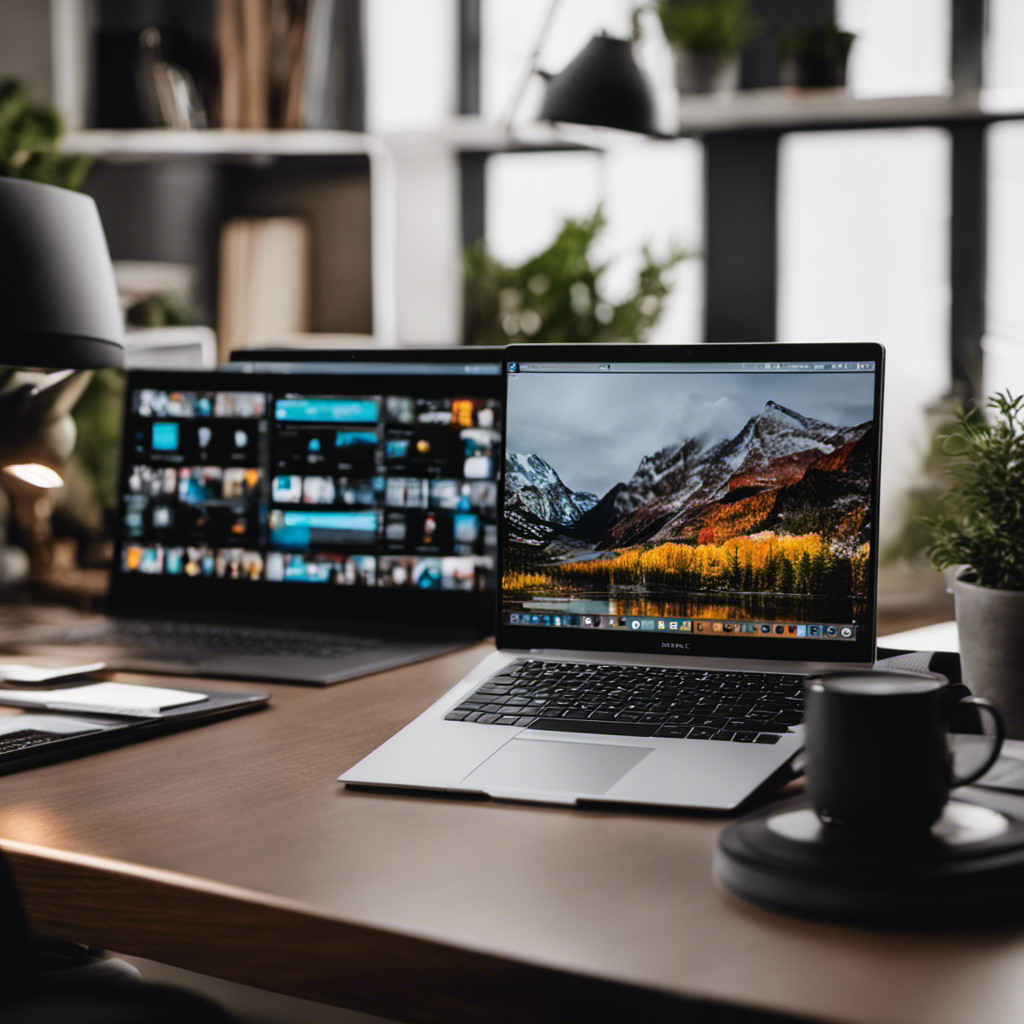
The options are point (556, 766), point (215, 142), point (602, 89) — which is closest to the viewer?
point (556, 766)

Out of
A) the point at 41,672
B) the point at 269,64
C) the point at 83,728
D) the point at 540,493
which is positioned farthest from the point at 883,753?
the point at 269,64

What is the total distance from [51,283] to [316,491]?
A: 40cm

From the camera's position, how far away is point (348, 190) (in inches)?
143

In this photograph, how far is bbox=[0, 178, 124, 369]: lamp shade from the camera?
1.29m

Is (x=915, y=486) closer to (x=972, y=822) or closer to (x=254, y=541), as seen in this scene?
(x=254, y=541)

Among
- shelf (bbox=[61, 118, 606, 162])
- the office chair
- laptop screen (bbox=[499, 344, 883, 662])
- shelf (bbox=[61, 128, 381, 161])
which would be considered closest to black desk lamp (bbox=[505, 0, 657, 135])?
shelf (bbox=[61, 118, 606, 162])

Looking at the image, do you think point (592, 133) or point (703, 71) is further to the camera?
point (703, 71)

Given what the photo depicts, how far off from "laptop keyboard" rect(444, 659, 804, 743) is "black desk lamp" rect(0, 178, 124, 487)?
63 centimetres

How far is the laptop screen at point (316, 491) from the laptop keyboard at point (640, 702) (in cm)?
40

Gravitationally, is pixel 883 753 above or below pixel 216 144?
below

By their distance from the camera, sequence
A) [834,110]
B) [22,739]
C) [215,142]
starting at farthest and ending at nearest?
[834,110], [215,142], [22,739]

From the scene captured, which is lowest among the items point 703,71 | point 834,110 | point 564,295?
point 564,295

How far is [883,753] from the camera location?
2.15 feet

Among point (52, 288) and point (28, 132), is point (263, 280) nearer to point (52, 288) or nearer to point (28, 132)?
point (28, 132)
